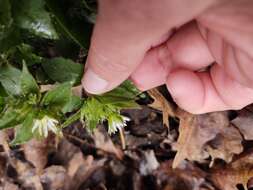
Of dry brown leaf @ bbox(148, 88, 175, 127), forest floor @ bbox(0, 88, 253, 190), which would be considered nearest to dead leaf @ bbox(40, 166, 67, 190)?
forest floor @ bbox(0, 88, 253, 190)

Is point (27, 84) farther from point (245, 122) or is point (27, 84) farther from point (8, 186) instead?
point (245, 122)

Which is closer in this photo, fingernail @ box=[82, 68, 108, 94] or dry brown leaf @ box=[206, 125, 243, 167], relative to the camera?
fingernail @ box=[82, 68, 108, 94]

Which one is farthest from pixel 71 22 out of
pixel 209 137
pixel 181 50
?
pixel 209 137

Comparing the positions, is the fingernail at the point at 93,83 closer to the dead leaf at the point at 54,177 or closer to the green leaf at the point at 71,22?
the green leaf at the point at 71,22

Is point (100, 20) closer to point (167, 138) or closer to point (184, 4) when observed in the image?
point (184, 4)

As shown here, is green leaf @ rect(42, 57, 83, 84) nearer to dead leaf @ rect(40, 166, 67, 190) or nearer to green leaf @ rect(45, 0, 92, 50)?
green leaf @ rect(45, 0, 92, 50)

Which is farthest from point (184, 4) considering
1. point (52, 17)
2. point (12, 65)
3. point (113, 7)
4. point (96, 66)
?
point (12, 65)
